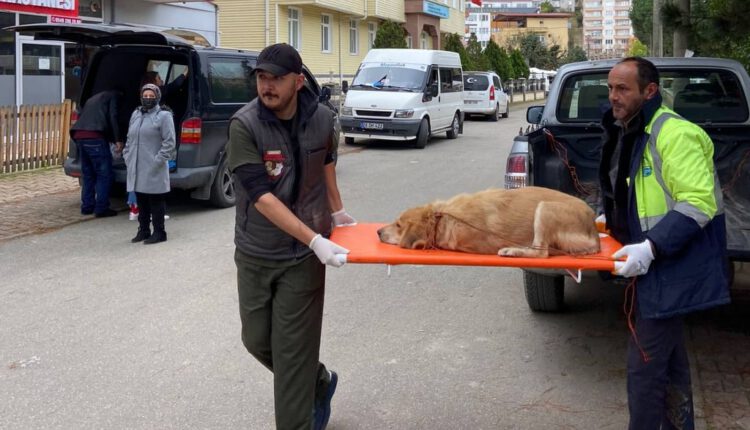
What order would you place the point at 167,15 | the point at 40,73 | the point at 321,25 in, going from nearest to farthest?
the point at 40,73 → the point at 167,15 → the point at 321,25

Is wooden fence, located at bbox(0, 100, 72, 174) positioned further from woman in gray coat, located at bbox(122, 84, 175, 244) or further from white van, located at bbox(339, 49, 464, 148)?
white van, located at bbox(339, 49, 464, 148)

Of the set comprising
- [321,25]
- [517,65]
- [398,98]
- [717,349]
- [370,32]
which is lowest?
[717,349]

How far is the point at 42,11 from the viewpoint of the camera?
754 inches

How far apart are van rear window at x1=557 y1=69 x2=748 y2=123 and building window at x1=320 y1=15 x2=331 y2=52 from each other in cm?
2838

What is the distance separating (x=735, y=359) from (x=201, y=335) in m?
3.64

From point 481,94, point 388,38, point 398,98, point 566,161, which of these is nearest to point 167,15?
point 398,98

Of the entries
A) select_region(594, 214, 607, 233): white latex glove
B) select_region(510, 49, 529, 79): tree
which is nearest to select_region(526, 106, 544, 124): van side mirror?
select_region(594, 214, 607, 233): white latex glove

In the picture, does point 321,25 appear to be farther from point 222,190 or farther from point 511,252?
point 511,252

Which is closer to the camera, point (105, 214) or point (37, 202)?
point (105, 214)

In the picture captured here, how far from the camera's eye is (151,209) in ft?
29.6

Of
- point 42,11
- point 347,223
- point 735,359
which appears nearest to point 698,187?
point 347,223

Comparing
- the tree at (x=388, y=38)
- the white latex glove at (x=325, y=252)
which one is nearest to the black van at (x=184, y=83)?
the white latex glove at (x=325, y=252)

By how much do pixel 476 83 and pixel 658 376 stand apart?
28.4m

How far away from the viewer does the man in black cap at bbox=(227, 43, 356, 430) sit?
3.47 m
